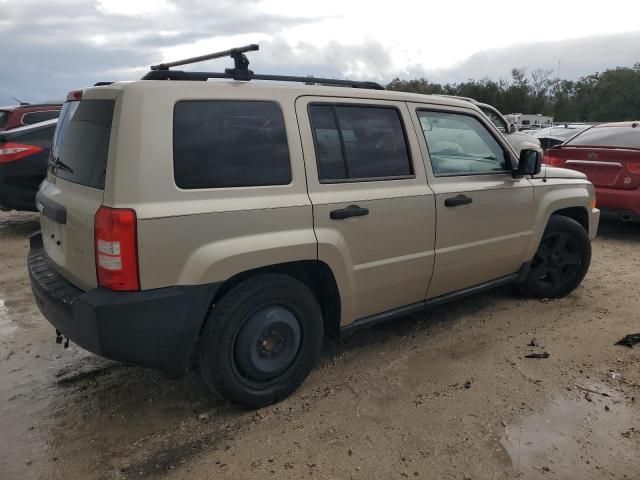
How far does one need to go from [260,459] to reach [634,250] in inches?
232

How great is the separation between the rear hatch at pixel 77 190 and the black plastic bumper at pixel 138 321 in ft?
0.49

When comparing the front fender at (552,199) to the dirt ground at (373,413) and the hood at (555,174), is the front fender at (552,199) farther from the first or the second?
the dirt ground at (373,413)

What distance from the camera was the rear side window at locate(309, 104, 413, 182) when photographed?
3.13 metres

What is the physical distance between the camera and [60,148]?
319 centimetres

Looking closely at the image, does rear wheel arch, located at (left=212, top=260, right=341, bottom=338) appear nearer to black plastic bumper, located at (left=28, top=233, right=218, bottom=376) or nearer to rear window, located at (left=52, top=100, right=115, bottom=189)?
black plastic bumper, located at (left=28, top=233, right=218, bottom=376)

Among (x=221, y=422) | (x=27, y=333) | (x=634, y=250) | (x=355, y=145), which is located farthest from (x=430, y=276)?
(x=634, y=250)

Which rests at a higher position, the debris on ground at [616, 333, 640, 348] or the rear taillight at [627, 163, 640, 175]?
the rear taillight at [627, 163, 640, 175]

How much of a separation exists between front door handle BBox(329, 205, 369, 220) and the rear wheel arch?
0.94ft

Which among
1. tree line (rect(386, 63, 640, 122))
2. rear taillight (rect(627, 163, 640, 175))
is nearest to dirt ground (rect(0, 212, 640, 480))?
rear taillight (rect(627, 163, 640, 175))

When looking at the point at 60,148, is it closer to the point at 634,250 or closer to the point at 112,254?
the point at 112,254

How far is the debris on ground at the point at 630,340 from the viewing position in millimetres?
3842

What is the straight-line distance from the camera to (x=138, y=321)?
2.52 m

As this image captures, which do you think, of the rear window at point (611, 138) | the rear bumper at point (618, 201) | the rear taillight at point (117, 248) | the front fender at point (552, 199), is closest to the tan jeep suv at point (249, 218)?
the rear taillight at point (117, 248)

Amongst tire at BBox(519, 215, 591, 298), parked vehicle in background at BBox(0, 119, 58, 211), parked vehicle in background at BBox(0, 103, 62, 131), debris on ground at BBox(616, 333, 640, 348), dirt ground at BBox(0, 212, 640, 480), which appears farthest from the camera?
parked vehicle in background at BBox(0, 103, 62, 131)
